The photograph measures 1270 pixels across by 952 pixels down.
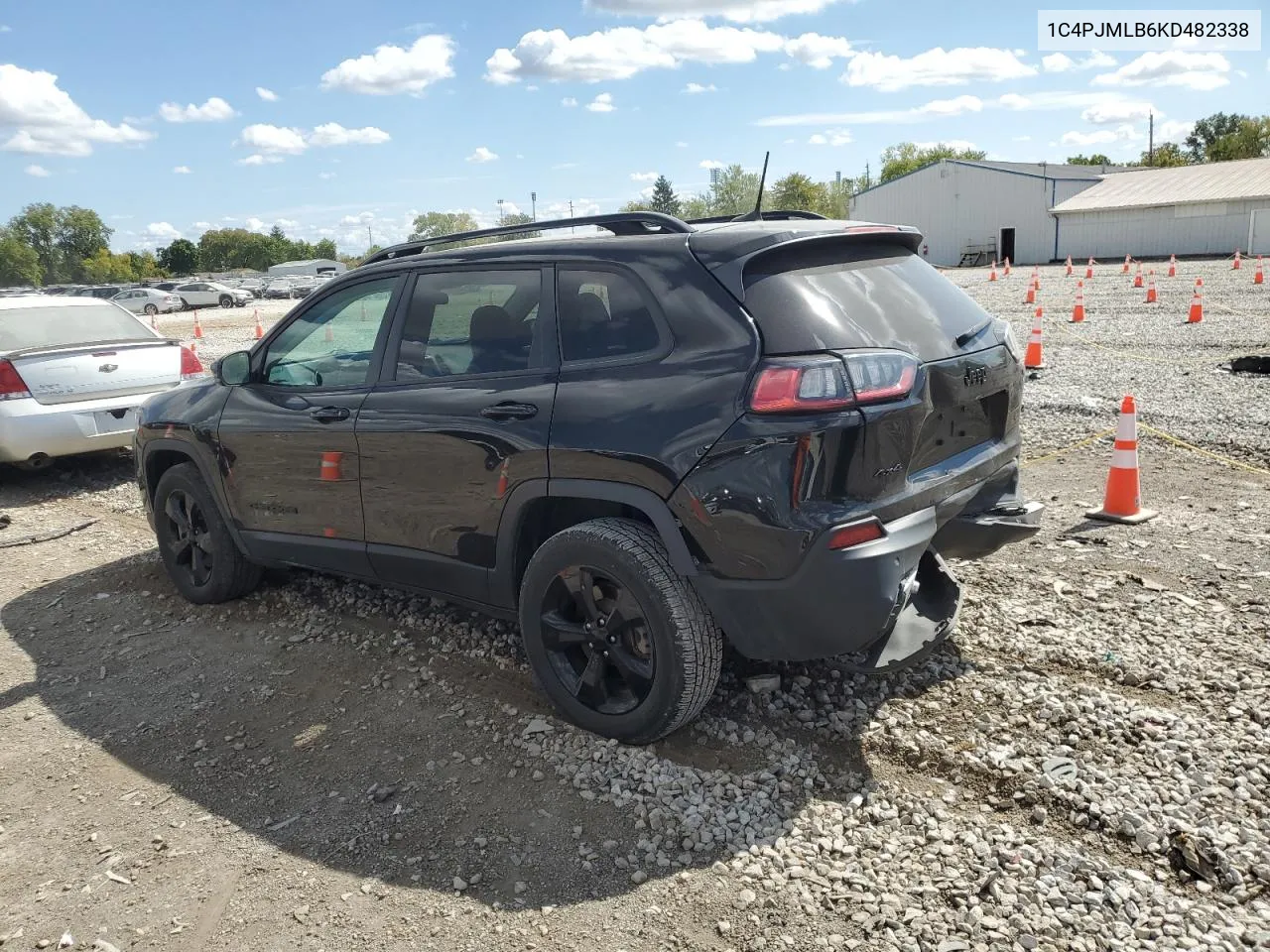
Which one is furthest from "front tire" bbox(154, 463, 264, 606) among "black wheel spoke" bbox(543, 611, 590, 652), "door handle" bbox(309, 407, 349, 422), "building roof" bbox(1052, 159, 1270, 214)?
"building roof" bbox(1052, 159, 1270, 214)

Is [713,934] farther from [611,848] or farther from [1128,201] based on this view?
[1128,201]

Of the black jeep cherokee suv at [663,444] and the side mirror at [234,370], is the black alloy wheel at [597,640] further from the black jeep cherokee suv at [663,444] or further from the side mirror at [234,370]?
the side mirror at [234,370]

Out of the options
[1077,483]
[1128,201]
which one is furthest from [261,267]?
[1077,483]

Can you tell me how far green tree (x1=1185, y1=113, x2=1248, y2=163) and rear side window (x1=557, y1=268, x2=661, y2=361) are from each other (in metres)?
115

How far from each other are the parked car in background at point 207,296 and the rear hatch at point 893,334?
5079cm

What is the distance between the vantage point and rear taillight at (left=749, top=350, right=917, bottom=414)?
3.02 m

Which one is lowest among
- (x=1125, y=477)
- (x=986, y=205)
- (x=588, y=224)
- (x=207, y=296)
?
(x=1125, y=477)

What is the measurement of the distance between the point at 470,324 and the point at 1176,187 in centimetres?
5780

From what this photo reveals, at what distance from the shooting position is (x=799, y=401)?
302 centimetres

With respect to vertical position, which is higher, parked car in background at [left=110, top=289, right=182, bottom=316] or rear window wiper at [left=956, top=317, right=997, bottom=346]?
parked car in background at [left=110, top=289, right=182, bottom=316]

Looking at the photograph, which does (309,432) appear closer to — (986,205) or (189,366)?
(189,366)

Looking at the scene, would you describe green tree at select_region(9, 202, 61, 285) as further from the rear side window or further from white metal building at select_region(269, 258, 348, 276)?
the rear side window

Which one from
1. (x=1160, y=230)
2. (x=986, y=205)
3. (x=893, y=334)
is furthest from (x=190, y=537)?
(x=986, y=205)

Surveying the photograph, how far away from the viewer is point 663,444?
3229 millimetres
